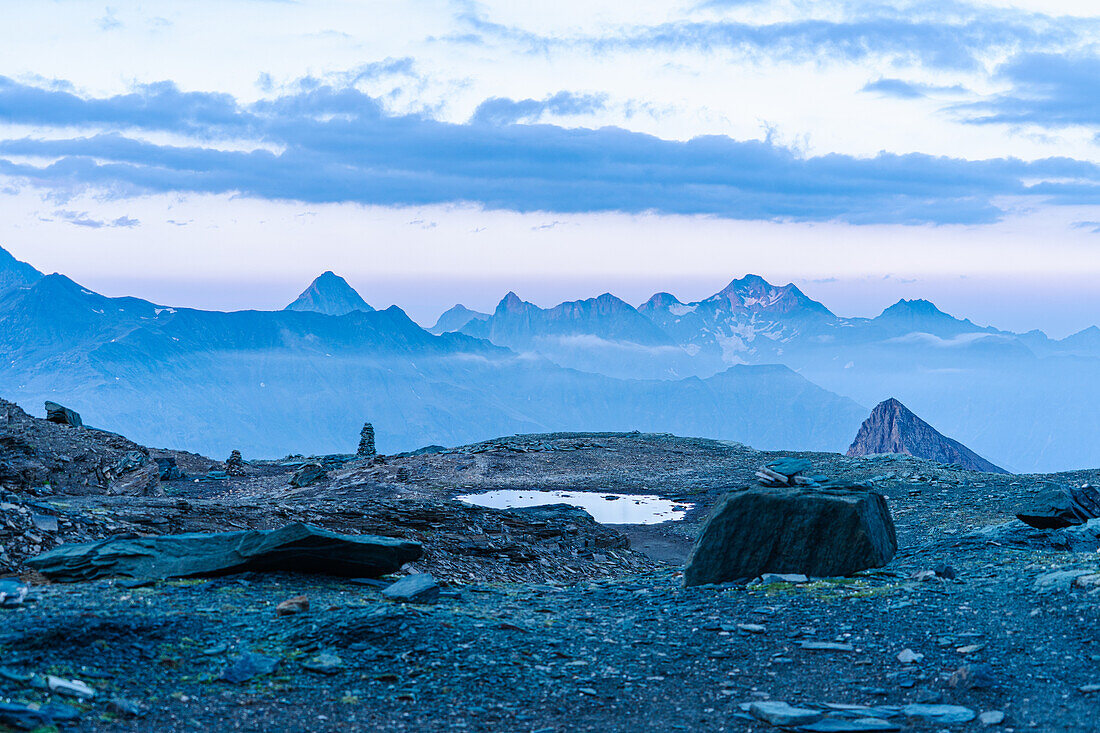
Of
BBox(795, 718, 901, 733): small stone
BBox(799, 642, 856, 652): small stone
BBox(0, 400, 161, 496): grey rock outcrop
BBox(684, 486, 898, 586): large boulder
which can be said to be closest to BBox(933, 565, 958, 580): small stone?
BBox(684, 486, 898, 586): large boulder

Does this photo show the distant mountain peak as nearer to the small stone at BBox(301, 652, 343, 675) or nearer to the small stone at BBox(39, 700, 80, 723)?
the small stone at BBox(301, 652, 343, 675)

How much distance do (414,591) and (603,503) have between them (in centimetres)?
2023

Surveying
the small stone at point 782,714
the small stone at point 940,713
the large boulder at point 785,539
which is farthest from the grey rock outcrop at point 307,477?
the small stone at point 940,713

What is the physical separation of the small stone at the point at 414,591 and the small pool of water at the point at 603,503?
51.8 feet

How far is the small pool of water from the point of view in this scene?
3006 centimetres

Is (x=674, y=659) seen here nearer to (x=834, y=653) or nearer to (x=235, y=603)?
(x=834, y=653)

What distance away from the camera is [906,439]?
114m

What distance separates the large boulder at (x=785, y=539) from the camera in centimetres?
1442

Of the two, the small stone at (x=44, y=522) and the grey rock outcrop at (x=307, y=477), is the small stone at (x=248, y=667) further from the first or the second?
the grey rock outcrop at (x=307, y=477)

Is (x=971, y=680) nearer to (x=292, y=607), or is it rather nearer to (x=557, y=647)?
(x=557, y=647)

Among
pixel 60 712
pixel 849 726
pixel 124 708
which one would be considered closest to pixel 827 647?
pixel 849 726

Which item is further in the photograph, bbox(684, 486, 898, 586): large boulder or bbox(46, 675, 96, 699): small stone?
bbox(684, 486, 898, 586): large boulder

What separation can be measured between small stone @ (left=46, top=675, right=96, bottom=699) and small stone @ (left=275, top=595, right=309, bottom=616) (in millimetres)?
2982

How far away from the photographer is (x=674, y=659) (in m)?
10.7
